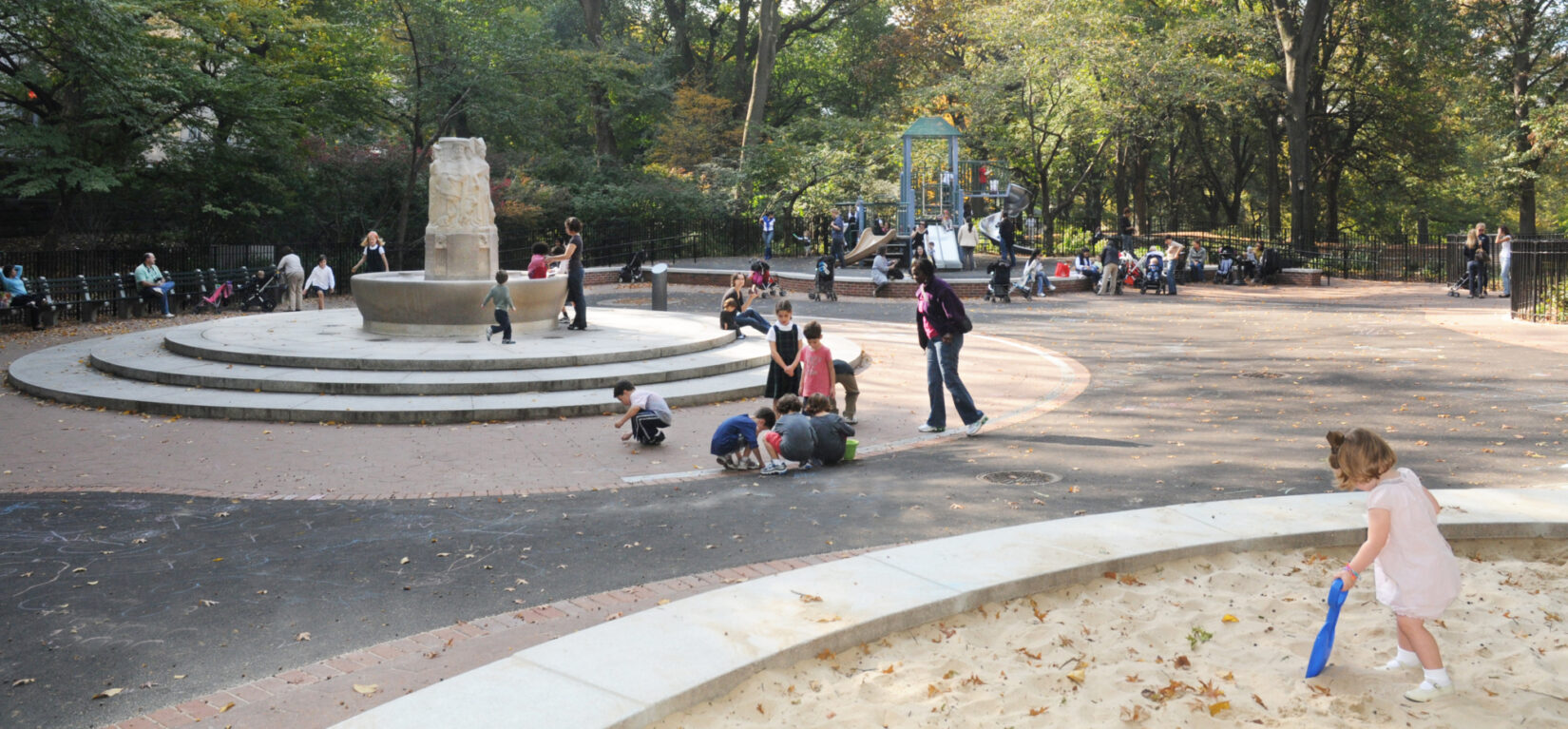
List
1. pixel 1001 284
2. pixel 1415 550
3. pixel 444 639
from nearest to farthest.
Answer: pixel 1415 550 → pixel 444 639 → pixel 1001 284


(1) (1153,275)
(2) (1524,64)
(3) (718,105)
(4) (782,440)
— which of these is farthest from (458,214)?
(2) (1524,64)

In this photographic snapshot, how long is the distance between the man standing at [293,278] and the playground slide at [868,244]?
51.2 ft

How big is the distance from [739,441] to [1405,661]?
566 centimetres

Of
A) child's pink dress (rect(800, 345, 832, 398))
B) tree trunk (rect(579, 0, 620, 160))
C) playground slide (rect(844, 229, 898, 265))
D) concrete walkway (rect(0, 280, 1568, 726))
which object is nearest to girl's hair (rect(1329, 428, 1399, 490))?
concrete walkway (rect(0, 280, 1568, 726))

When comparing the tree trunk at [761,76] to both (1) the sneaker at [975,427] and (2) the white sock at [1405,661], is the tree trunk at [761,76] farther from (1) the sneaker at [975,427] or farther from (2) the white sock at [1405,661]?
(2) the white sock at [1405,661]

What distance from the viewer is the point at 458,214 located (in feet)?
60.6

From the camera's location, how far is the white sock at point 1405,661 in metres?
5.49

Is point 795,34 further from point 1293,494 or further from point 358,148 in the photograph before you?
point 1293,494

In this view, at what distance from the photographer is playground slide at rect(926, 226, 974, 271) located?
32.8 m

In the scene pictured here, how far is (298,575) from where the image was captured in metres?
6.89

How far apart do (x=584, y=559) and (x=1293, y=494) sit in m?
5.31

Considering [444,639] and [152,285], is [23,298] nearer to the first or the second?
[152,285]

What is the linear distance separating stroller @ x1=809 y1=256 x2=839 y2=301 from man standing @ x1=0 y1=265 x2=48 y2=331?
54.1 ft

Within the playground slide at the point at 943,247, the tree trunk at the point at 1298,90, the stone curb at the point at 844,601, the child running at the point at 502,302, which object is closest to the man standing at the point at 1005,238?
the playground slide at the point at 943,247
